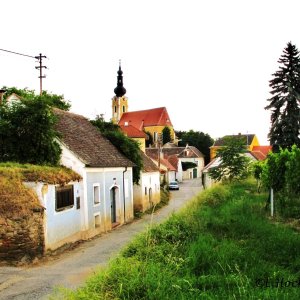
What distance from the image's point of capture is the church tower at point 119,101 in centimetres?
10088

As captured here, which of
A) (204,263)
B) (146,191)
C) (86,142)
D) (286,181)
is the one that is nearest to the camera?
(204,263)

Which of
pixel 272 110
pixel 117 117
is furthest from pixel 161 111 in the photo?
pixel 272 110

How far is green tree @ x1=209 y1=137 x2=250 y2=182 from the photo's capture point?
33.2 meters

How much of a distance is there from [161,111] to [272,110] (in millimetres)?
70678

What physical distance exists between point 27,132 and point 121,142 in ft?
37.9

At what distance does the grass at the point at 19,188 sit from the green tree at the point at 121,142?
13231 millimetres

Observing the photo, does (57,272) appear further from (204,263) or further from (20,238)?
(204,263)

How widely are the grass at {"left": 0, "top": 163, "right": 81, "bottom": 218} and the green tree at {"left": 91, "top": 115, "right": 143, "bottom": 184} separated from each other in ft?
43.4

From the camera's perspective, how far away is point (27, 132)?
70.1 feet

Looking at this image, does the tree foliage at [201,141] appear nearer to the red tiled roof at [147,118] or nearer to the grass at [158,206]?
the red tiled roof at [147,118]

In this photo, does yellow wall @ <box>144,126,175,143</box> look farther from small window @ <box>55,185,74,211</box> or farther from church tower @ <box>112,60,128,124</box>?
small window @ <box>55,185,74,211</box>

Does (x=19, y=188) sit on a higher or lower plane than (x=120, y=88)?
lower

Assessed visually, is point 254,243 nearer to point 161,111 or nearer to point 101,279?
point 101,279

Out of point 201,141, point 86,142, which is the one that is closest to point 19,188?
point 86,142
